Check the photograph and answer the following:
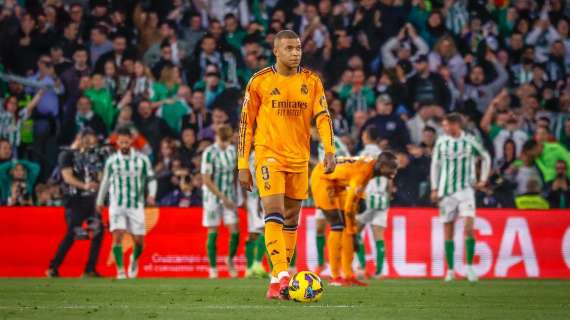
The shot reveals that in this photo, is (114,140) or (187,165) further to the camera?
(187,165)

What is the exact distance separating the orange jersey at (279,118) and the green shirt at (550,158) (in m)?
9.15

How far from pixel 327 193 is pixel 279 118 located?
3.97 metres

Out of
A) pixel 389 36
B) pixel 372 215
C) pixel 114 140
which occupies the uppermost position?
pixel 389 36

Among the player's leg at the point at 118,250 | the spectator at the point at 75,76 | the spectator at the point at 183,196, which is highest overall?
the spectator at the point at 75,76

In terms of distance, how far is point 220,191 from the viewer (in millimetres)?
17219

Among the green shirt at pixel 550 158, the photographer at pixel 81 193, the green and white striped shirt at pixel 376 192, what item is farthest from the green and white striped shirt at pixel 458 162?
the photographer at pixel 81 193

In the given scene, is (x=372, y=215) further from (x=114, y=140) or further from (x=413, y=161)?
(x=114, y=140)

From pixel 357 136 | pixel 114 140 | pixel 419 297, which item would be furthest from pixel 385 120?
pixel 419 297

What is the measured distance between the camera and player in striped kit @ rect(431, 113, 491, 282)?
1625 centimetres

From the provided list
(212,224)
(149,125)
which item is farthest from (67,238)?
(149,125)

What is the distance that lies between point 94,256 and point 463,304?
8092 mm

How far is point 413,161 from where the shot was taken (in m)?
18.7

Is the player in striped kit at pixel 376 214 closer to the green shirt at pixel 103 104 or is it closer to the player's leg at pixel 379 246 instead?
the player's leg at pixel 379 246

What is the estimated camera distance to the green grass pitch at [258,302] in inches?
331
